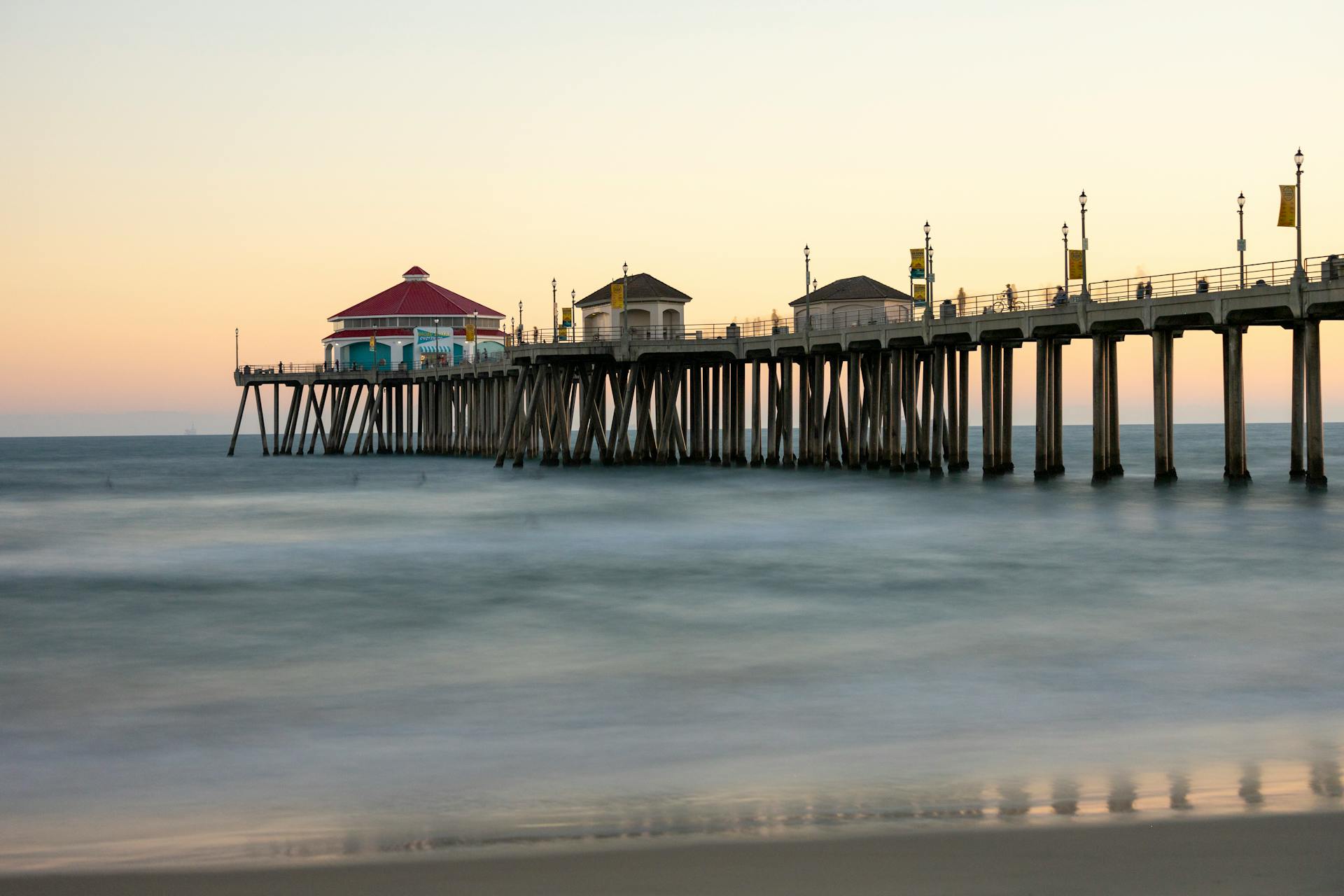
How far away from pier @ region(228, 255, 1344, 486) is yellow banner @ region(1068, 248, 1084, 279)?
71cm

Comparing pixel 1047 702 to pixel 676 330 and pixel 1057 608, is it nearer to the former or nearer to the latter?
pixel 1057 608

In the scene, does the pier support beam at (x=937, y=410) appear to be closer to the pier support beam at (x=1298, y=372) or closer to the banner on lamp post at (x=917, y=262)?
the banner on lamp post at (x=917, y=262)

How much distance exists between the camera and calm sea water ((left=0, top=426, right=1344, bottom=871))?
9.27 meters

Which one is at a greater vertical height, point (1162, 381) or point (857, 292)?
point (857, 292)

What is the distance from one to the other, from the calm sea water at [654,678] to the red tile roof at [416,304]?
2598 inches

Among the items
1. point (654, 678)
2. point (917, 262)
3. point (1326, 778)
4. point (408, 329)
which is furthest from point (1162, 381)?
point (408, 329)

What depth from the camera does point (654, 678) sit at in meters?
14.8

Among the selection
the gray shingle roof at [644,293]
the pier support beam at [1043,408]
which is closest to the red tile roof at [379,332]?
the gray shingle roof at [644,293]

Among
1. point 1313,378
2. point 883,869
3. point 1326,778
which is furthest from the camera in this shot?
point 1313,378

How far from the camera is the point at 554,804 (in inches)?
368

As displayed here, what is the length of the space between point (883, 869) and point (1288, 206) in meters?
33.0

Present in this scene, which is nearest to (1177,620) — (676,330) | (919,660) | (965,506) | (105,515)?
(919,660)

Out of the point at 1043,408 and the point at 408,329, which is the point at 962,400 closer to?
the point at 1043,408

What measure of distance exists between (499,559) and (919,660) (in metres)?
13.7
